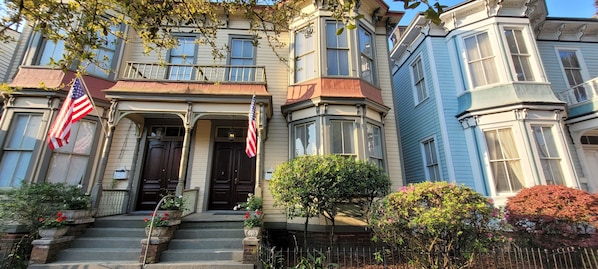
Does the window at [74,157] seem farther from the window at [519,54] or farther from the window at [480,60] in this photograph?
the window at [519,54]

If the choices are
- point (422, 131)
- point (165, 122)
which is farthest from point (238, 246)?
point (422, 131)

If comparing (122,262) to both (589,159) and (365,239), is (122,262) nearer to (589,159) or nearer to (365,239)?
(365,239)

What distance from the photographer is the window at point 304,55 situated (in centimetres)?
903

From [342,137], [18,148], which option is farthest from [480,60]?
[18,148]

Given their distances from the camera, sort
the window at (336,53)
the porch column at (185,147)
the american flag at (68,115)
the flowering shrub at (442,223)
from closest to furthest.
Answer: the flowering shrub at (442,223)
the american flag at (68,115)
the porch column at (185,147)
the window at (336,53)

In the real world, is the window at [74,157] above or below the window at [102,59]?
below

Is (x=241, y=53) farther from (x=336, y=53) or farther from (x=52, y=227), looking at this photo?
(x=52, y=227)

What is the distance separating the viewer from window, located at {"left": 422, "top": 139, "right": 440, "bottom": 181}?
9682 millimetres

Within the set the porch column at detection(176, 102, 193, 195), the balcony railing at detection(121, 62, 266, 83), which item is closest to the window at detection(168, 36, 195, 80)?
the balcony railing at detection(121, 62, 266, 83)

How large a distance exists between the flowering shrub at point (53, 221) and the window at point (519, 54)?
45.3ft

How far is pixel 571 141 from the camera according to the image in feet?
30.6

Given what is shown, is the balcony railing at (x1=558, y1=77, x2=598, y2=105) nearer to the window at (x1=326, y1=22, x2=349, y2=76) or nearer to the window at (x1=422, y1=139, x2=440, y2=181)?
the window at (x1=422, y1=139, x2=440, y2=181)

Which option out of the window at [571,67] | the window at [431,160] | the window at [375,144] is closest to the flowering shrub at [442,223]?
the window at [375,144]

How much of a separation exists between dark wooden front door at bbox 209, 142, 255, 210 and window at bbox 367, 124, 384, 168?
4.06m
